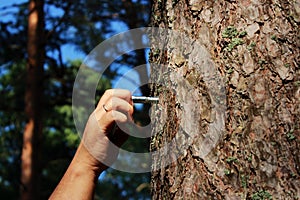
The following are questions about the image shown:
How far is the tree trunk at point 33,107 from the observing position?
26.6 ft

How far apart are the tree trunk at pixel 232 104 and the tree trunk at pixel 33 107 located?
6768 millimetres

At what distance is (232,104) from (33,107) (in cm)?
743

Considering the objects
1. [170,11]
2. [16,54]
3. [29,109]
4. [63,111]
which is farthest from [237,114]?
[63,111]

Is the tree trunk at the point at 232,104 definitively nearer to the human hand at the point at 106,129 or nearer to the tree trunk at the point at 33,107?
the human hand at the point at 106,129

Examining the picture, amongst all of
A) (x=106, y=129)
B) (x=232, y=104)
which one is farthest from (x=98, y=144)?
(x=232, y=104)

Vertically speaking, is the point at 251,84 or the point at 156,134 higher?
the point at 251,84

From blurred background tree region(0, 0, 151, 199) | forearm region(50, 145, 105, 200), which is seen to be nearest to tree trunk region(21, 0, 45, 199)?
blurred background tree region(0, 0, 151, 199)

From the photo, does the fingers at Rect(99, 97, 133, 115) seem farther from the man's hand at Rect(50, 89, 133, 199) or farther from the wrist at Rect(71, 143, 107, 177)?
the wrist at Rect(71, 143, 107, 177)

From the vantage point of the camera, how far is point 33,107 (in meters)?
8.57

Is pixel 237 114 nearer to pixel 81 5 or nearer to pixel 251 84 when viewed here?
pixel 251 84

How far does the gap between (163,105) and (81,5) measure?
26.6 feet

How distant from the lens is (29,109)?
8594 mm

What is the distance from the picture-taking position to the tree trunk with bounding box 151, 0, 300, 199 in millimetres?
1356

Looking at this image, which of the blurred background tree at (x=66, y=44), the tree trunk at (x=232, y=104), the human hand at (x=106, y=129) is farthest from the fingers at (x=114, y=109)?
the blurred background tree at (x=66, y=44)
